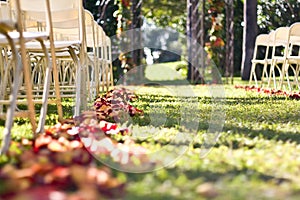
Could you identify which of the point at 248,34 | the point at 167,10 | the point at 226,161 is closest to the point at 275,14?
the point at 248,34

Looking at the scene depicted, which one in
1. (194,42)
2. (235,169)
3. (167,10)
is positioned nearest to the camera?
(235,169)

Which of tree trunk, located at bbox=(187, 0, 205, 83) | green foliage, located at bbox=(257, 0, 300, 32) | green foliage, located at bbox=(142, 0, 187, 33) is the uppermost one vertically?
green foliage, located at bbox=(142, 0, 187, 33)

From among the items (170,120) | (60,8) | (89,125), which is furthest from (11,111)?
(60,8)

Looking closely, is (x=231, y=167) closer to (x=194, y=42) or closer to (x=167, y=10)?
(x=194, y=42)

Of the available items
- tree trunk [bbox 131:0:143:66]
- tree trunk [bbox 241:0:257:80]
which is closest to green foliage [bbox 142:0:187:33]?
tree trunk [bbox 241:0:257:80]

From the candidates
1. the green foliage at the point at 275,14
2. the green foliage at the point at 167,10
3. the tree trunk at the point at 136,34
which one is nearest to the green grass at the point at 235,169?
the tree trunk at the point at 136,34

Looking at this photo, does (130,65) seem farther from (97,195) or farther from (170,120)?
(97,195)

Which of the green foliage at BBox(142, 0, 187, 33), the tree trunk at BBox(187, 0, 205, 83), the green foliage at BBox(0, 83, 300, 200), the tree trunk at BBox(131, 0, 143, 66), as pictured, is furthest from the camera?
the green foliage at BBox(142, 0, 187, 33)

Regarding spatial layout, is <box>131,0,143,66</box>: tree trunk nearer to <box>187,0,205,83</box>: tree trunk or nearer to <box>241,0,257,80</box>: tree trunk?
<box>187,0,205,83</box>: tree trunk

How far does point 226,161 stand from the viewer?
6.47ft

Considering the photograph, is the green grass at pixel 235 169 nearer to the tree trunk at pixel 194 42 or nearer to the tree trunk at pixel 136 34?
the tree trunk at pixel 136 34

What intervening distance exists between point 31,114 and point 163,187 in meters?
1.20

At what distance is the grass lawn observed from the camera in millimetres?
1514

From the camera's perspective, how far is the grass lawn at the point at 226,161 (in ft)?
4.97
